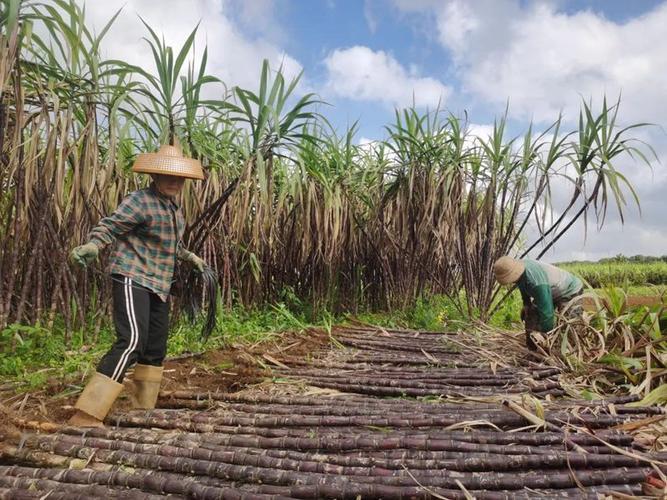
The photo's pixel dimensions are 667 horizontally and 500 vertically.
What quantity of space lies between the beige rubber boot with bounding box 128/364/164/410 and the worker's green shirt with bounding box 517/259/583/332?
2.42 m

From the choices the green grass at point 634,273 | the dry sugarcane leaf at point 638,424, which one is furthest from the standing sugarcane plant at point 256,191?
the green grass at point 634,273

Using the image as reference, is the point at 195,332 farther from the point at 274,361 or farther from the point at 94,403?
the point at 94,403

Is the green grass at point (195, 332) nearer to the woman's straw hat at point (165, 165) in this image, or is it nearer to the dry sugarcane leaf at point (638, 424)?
the woman's straw hat at point (165, 165)

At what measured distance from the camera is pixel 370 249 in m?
→ 6.15

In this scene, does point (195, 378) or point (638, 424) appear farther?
point (195, 378)

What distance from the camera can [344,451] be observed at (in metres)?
1.96

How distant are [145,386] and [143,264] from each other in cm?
55

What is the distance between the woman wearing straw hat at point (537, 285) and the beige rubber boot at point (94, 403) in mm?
2567

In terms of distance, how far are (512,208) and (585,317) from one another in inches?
83.2

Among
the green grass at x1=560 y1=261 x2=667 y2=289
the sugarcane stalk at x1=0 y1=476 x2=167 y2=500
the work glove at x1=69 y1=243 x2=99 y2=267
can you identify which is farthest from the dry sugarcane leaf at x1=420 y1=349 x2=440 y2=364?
the green grass at x1=560 y1=261 x2=667 y2=289

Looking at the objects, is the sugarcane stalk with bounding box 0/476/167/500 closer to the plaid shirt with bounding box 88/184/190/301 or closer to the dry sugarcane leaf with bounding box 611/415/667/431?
the plaid shirt with bounding box 88/184/190/301

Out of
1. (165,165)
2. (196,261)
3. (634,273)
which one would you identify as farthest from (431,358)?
(634,273)

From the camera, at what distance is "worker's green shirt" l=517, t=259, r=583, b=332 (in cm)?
380

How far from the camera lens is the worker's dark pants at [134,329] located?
2463 mm
